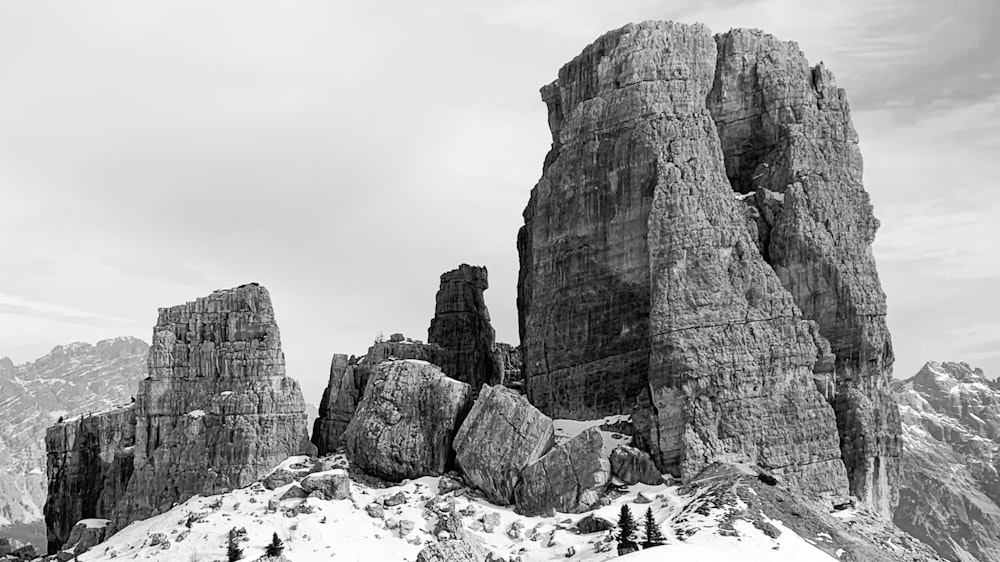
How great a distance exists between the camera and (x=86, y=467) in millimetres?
123375

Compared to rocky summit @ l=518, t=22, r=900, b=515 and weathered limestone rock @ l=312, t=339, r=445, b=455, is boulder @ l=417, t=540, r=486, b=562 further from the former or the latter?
weathered limestone rock @ l=312, t=339, r=445, b=455

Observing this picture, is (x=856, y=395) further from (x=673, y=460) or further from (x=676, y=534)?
(x=676, y=534)

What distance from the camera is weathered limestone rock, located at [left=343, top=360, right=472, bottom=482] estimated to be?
106375 millimetres

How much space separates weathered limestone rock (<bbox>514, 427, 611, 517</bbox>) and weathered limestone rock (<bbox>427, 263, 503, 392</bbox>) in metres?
27.8

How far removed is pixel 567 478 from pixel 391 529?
1554 cm

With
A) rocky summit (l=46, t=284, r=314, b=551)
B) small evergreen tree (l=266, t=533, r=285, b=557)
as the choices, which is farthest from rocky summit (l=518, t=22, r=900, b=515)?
small evergreen tree (l=266, t=533, r=285, b=557)

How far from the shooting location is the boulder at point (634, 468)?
97125 mm

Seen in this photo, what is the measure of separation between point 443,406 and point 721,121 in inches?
1564

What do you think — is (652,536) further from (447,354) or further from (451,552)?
(447,354)

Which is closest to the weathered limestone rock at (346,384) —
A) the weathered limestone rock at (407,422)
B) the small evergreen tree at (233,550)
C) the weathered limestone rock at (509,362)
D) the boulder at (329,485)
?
the weathered limestone rock at (407,422)

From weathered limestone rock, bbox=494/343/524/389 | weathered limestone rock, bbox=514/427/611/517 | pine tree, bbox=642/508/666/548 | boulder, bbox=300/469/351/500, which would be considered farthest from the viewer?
weathered limestone rock, bbox=494/343/524/389

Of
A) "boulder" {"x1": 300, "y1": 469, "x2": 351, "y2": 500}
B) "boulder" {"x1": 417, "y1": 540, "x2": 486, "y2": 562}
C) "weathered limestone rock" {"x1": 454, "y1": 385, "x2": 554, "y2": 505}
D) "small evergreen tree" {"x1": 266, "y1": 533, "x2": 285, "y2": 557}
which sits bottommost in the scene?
"boulder" {"x1": 417, "y1": 540, "x2": 486, "y2": 562}

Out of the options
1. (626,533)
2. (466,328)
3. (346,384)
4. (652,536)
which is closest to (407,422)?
(346,384)

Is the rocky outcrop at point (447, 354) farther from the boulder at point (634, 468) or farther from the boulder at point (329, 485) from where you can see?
the boulder at point (634, 468)
